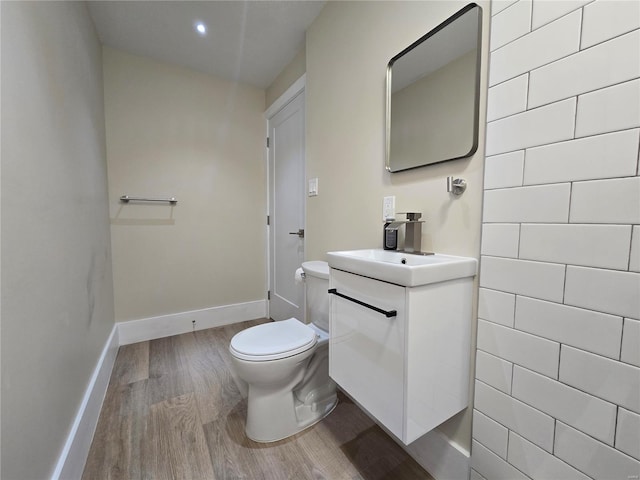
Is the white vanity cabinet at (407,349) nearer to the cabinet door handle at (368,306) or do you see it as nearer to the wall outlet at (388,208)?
the cabinet door handle at (368,306)

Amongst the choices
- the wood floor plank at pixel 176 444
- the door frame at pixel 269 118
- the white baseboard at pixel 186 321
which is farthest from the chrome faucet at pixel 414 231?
the white baseboard at pixel 186 321

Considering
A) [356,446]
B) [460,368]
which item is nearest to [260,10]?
[460,368]

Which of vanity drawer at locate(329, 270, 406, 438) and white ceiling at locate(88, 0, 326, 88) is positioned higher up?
white ceiling at locate(88, 0, 326, 88)

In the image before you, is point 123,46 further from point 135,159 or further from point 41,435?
point 41,435

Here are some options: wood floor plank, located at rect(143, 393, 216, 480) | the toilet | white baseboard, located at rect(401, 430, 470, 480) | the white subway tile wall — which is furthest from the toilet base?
the white subway tile wall

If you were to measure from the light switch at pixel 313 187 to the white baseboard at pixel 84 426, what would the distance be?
5.32 feet

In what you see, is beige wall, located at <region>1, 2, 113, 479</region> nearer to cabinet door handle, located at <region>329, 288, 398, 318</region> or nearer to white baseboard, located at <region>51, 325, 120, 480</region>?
white baseboard, located at <region>51, 325, 120, 480</region>

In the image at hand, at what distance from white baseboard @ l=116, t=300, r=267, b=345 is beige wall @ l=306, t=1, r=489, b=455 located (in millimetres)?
1182

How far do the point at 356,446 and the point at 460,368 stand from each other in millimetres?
666

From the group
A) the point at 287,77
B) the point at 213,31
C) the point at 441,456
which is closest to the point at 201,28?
the point at 213,31

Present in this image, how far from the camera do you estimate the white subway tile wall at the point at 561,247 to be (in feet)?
2.11

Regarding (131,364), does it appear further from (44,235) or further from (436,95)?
(436,95)

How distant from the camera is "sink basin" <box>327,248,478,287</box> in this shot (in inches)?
31.3

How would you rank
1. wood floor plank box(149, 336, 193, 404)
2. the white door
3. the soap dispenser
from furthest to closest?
the white door < wood floor plank box(149, 336, 193, 404) < the soap dispenser
